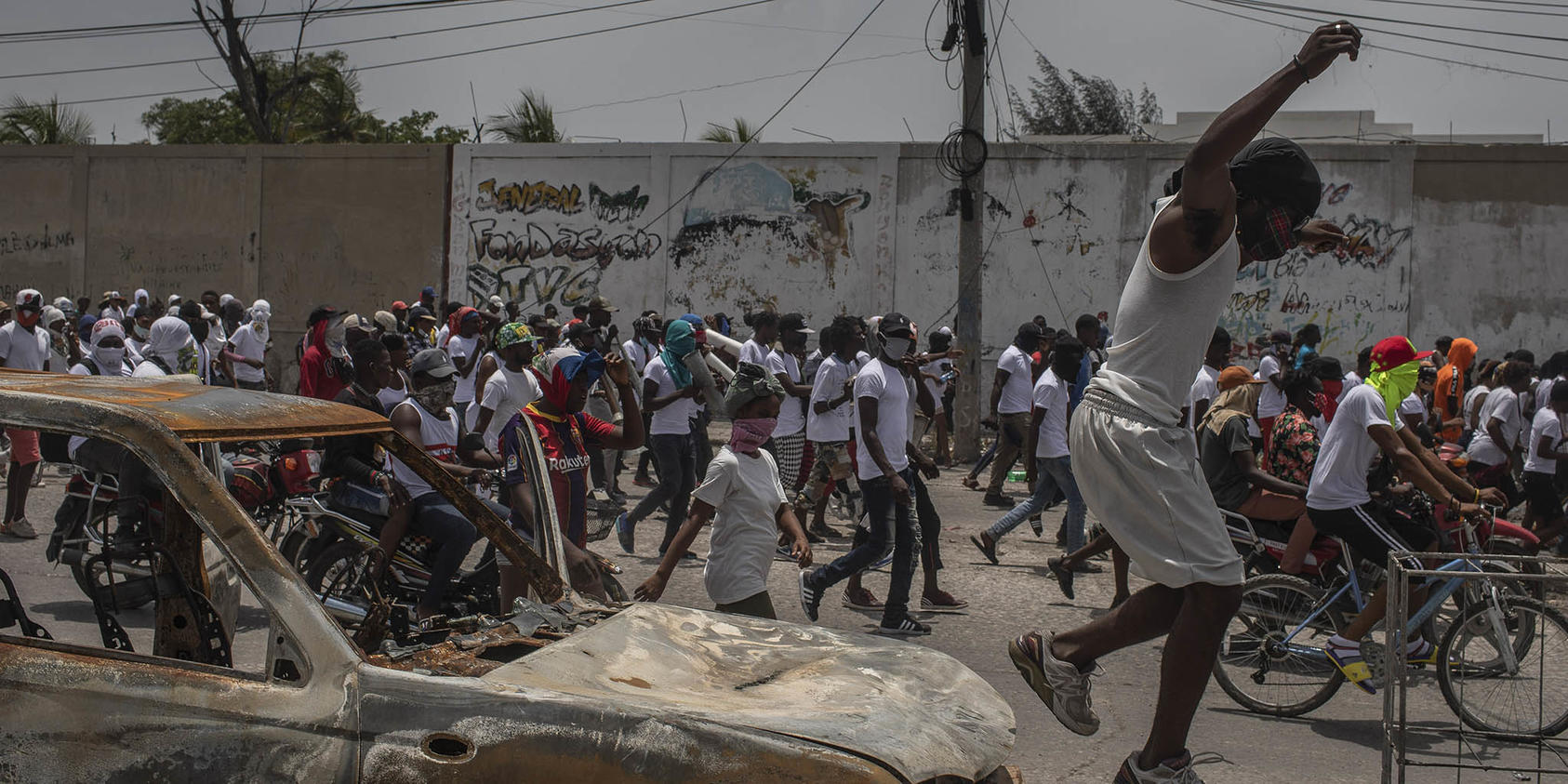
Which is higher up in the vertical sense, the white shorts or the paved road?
the white shorts

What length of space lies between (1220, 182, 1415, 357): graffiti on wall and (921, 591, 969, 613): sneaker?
13916mm

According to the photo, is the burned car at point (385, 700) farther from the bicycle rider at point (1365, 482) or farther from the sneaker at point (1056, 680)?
the bicycle rider at point (1365, 482)

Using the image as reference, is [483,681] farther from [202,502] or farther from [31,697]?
[31,697]

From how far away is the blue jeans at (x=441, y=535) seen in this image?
6738mm

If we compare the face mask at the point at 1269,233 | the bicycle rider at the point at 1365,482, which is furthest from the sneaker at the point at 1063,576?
the face mask at the point at 1269,233

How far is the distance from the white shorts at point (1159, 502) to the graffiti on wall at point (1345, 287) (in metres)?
18.4

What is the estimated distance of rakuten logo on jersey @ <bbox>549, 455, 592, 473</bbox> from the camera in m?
6.86

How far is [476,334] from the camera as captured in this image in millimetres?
14102

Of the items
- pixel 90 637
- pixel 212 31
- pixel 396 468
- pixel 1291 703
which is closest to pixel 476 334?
pixel 396 468

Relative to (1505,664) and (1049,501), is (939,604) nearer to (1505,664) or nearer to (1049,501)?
(1049,501)

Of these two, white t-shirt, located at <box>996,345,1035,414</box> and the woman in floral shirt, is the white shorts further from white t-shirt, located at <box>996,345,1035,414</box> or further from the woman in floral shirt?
white t-shirt, located at <box>996,345,1035,414</box>

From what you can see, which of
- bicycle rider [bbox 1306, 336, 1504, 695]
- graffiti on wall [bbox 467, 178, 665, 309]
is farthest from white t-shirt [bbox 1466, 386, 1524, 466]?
graffiti on wall [bbox 467, 178, 665, 309]

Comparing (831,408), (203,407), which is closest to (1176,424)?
(203,407)

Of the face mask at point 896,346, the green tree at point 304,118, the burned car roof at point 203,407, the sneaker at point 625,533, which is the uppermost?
the green tree at point 304,118
